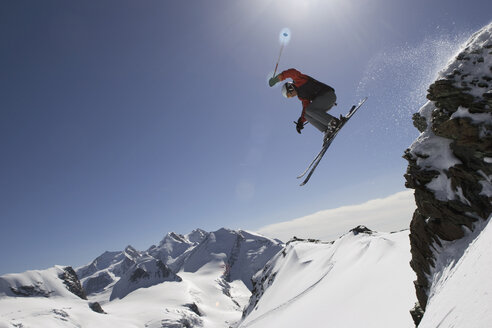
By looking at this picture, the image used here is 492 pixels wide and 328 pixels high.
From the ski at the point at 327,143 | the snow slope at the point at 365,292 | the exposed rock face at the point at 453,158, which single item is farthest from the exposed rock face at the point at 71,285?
the exposed rock face at the point at 453,158

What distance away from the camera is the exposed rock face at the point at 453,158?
7.00 metres

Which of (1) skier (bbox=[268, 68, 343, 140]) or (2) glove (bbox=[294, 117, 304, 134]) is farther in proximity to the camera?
(2) glove (bbox=[294, 117, 304, 134])

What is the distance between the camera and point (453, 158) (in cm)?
768

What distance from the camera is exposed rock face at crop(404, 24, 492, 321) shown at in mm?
7004

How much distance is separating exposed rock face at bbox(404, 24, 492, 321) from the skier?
3.34 metres

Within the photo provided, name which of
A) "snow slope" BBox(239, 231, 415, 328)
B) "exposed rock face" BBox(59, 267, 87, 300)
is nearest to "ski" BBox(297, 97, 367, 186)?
"snow slope" BBox(239, 231, 415, 328)

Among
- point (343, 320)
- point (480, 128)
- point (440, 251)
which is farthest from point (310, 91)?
point (343, 320)

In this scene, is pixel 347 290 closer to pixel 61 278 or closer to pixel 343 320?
pixel 343 320

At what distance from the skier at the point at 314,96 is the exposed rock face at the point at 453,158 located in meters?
3.34

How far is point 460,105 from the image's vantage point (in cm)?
752

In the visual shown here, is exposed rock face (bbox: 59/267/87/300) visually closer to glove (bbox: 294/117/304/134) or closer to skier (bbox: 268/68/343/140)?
glove (bbox: 294/117/304/134)

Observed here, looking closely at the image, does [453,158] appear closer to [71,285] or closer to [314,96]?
[314,96]

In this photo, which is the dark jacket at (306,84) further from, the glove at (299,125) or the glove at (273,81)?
the glove at (299,125)

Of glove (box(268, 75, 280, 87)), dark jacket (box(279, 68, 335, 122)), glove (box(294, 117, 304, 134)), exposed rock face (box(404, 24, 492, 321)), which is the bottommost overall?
exposed rock face (box(404, 24, 492, 321))
